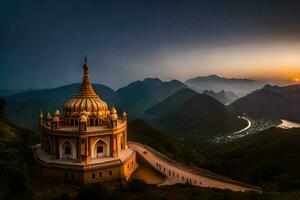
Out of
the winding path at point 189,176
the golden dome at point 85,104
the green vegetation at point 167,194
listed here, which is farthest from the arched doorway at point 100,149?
the green vegetation at point 167,194

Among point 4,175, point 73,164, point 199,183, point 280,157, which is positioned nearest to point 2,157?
point 4,175

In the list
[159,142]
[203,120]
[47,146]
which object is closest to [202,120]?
[203,120]

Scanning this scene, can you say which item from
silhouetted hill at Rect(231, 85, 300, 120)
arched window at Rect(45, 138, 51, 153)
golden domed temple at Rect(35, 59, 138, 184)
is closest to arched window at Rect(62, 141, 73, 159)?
golden domed temple at Rect(35, 59, 138, 184)

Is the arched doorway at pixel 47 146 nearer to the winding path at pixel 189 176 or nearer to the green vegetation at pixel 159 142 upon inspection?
the winding path at pixel 189 176

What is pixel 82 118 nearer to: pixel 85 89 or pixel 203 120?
pixel 85 89

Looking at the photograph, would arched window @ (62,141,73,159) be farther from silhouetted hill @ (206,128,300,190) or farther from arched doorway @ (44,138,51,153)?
silhouetted hill @ (206,128,300,190)

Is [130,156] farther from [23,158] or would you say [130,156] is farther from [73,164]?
[23,158]

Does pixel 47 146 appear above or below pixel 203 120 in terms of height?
above
